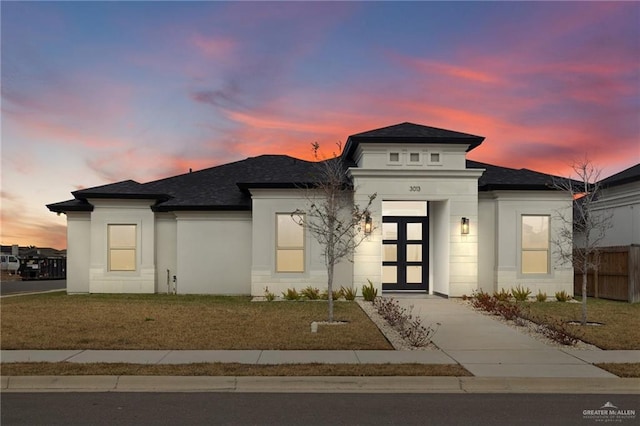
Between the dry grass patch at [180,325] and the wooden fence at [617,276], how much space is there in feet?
34.1

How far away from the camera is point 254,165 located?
26000 mm

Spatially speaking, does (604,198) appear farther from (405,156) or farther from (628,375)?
(628,375)

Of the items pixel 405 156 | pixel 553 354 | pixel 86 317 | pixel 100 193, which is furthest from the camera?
pixel 100 193

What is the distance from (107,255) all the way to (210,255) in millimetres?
4049

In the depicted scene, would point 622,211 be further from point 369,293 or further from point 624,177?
point 369,293

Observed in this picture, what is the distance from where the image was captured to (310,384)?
799 centimetres

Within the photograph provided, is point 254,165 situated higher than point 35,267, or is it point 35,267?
point 254,165

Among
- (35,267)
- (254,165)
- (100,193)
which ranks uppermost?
(254,165)

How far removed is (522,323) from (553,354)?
3.31 m

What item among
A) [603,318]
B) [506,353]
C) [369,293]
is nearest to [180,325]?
[369,293]

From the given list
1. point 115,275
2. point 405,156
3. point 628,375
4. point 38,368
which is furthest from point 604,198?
point 38,368

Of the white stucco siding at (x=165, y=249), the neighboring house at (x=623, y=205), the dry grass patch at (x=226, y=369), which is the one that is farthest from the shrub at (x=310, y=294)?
the neighboring house at (x=623, y=205)

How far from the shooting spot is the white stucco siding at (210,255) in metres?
20.8

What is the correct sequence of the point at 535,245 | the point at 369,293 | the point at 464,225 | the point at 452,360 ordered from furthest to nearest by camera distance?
the point at 535,245 < the point at 464,225 < the point at 369,293 < the point at 452,360
